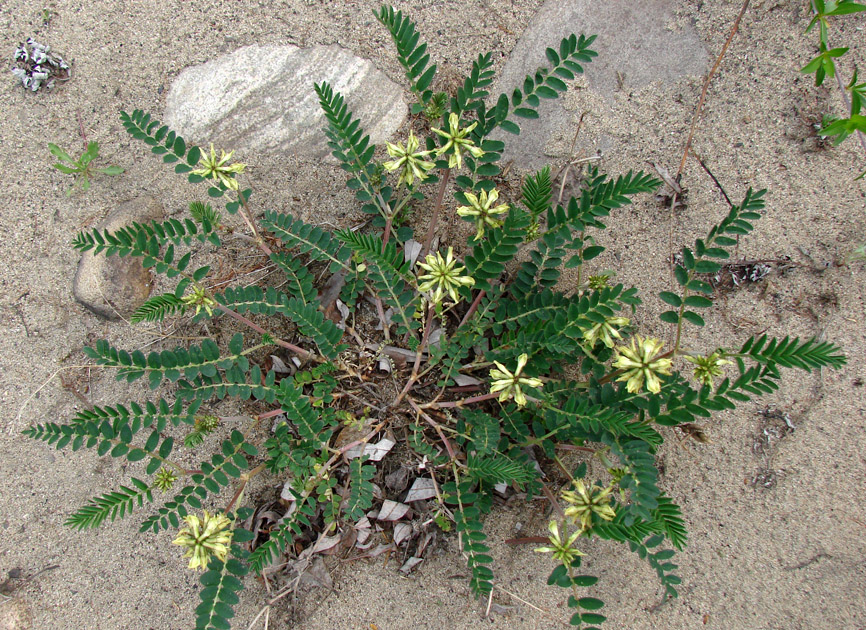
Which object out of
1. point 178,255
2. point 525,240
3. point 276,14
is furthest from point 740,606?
point 276,14

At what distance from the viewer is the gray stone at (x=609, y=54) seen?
300 centimetres

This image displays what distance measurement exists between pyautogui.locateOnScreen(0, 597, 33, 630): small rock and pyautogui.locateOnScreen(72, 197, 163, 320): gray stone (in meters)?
1.43

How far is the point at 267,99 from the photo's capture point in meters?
2.95

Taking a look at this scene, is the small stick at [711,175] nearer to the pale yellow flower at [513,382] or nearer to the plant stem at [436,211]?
the plant stem at [436,211]

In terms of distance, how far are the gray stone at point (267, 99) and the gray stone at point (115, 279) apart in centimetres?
48

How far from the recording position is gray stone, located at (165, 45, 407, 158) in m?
2.94

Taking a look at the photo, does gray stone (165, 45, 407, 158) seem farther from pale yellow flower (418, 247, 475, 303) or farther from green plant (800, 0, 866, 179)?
green plant (800, 0, 866, 179)

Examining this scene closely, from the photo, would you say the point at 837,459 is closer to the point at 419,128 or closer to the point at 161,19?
the point at 419,128

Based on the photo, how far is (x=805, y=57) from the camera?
292 cm

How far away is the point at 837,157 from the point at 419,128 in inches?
83.1

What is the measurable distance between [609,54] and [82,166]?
275 centimetres

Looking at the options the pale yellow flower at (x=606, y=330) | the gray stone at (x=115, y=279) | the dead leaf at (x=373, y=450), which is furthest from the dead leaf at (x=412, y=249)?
the gray stone at (x=115, y=279)

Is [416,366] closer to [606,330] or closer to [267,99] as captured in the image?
[606,330]

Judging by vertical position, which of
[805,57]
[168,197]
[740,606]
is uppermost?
[805,57]
